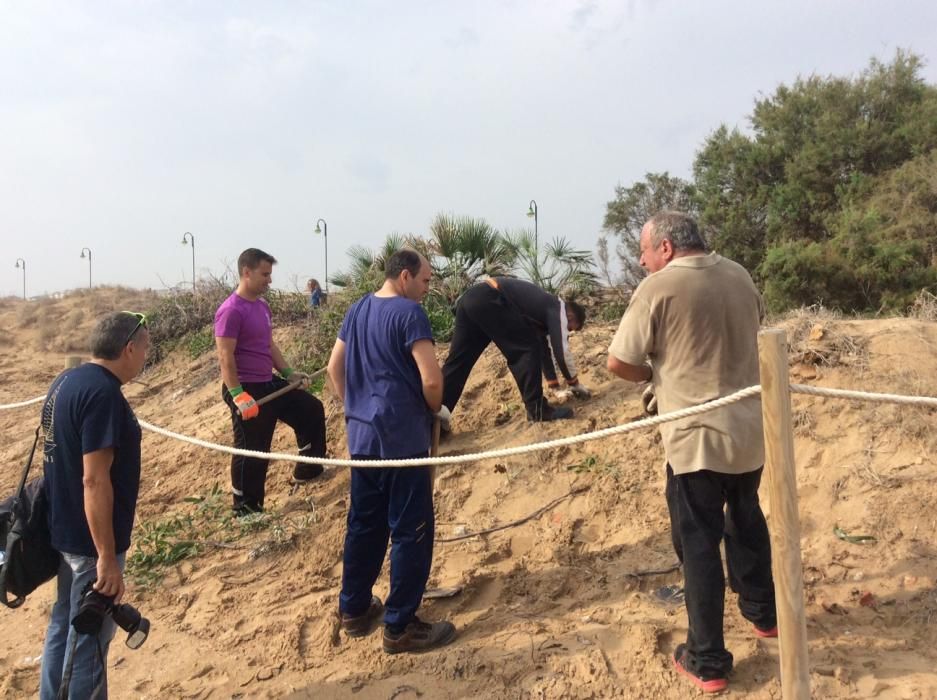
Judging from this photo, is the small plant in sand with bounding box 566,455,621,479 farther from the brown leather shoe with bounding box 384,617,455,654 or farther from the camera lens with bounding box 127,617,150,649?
the camera lens with bounding box 127,617,150,649

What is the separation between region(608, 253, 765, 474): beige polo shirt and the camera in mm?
2666

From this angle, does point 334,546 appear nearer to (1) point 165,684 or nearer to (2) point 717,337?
(1) point 165,684

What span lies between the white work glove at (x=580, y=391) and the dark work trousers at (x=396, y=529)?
8.13 ft

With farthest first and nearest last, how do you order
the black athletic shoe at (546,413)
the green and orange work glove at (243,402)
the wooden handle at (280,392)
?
the black athletic shoe at (546,413) < the wooden handle at (280,392) < the green and orange work glove at (243,402)

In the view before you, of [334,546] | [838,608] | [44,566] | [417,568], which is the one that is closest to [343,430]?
[334,546]

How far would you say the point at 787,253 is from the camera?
12.2 metres

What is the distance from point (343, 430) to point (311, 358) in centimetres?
232

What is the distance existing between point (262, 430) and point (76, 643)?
2389 mm

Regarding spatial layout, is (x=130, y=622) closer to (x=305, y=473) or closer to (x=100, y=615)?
(x=100, y=615)

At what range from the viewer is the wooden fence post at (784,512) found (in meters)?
2.21

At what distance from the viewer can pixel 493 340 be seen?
5.34m

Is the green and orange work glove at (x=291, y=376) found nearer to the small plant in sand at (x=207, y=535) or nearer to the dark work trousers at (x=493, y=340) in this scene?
the small plant in sand at (x=207, y=535)

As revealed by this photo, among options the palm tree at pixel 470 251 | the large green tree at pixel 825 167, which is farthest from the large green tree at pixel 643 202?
the palm tree at pixel 470 251

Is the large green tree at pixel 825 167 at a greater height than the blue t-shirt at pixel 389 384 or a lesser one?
greater
